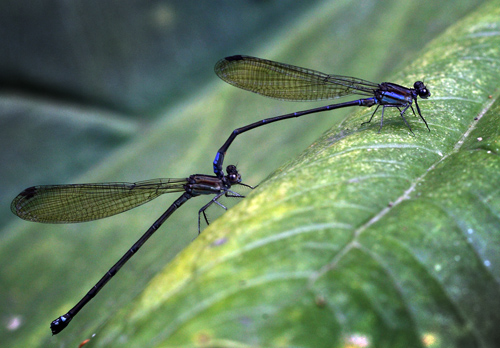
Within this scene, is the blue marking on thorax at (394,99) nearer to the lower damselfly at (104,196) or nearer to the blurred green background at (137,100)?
the blurred green background at (137,100)

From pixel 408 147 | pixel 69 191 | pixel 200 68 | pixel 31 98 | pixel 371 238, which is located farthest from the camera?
pixel 200 68

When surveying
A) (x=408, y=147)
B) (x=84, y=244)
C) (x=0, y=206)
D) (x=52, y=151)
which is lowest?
(x=408, y=147)

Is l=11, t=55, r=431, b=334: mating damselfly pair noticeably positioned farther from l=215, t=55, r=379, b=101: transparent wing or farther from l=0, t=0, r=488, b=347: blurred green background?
l=0, t=0, r=488, b=347: blurred green background

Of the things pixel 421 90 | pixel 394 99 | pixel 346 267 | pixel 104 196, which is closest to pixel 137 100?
pixel 104 196

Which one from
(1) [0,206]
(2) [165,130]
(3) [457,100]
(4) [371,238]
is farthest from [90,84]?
(4) [371,238]

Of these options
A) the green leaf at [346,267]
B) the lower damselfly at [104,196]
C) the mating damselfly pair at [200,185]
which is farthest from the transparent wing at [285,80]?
the green leaf at [346,267]

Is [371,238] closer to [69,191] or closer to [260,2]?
[69,191]
